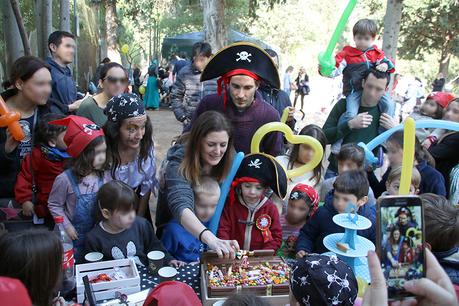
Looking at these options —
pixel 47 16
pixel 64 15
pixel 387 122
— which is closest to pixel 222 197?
pixel 387 122

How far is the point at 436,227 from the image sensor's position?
177 cm

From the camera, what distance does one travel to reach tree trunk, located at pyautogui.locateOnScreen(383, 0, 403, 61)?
25.9 feet

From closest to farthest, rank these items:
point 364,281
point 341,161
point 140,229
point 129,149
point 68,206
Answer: point 364,281
point 140,229
point 68,206
point 129,149
point 341,161

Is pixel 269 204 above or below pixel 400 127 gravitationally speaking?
below

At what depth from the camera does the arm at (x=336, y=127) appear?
3912mm

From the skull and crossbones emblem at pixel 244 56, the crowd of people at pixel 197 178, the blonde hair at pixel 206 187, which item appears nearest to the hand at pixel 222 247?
the crowd of people at pixel 197 178

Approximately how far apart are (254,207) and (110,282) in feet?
3.55

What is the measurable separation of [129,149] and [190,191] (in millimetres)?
683

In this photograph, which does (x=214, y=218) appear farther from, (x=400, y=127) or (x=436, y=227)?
(x=400, y=127)

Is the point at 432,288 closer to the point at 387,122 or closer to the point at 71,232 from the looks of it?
the point at 71,232

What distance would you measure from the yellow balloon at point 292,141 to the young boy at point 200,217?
1.54 ft

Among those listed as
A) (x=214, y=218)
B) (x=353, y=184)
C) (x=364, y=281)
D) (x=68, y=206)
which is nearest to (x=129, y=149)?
(x=68, y=206)

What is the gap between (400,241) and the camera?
1474 mm

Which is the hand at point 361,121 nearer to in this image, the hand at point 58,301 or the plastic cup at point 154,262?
the plastic cup at point 154,262
